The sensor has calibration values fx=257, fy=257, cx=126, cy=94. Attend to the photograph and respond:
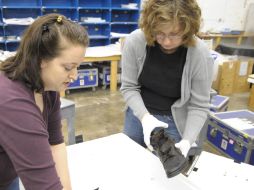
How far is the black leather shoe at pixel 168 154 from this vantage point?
93cm

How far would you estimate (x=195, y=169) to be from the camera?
139 centimetres

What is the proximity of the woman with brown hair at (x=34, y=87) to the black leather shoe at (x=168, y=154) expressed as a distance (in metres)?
0.41

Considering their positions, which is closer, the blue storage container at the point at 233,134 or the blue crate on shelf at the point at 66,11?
the blue storage container at the point at 233,134

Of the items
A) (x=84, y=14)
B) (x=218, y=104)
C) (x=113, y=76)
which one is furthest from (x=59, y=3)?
(x=218, y=104)

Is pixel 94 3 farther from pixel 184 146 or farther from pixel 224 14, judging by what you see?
pixel 184 146

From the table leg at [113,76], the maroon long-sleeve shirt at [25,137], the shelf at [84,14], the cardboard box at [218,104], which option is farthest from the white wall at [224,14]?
the maroon long-sleeve shirt at [25,137]

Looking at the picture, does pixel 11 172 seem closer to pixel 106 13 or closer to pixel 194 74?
pixel 194 74

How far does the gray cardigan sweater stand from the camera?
3.88ft

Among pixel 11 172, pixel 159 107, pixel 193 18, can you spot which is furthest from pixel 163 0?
pixel 11 172

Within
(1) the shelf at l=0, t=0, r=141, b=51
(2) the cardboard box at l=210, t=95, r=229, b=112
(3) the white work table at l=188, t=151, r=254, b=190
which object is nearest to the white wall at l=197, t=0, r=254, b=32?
(1) the shelf at l=0, t=0, r=141, b=51

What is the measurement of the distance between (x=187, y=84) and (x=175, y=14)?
362 mm

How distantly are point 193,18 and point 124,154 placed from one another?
687 mm

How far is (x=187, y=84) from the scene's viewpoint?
1.21 meters

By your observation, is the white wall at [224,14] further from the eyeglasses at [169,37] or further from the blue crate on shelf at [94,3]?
the eyeglasses at [169,37]
